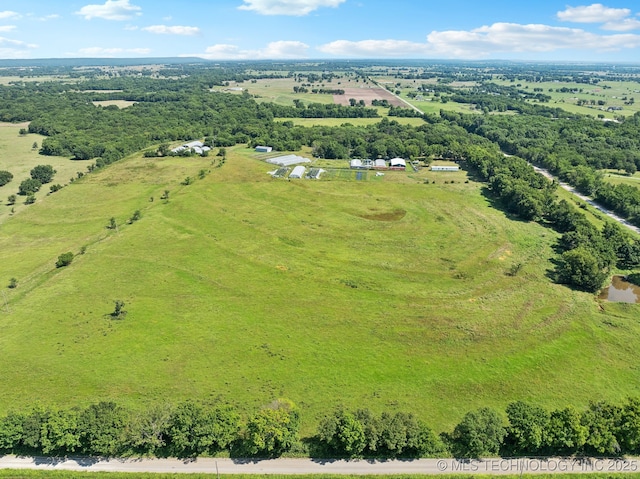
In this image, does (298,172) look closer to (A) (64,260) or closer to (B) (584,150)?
(A) (64,260)

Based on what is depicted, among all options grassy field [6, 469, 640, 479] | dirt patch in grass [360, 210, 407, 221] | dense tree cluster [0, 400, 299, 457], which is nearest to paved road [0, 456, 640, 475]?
grassy field [6, 469, 640, 479]

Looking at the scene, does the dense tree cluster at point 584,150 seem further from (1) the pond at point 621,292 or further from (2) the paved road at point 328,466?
(2) the paved road at point 328,466

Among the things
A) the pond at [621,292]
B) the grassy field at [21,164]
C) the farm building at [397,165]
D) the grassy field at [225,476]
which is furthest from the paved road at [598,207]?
the grassy field at [21,164]

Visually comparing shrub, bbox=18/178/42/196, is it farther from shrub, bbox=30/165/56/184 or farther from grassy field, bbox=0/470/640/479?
grassy field, bbox=0/470/640/479

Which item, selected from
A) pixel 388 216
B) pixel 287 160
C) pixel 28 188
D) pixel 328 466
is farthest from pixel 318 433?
pixel 287 160

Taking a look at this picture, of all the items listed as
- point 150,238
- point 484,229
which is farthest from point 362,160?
point 150,238

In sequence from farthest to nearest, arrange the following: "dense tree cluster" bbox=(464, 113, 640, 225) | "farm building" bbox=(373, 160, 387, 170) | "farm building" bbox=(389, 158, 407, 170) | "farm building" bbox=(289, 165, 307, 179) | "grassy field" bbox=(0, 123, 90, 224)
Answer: "farm building" bbox=(373, 160, 387, 170) → "farm building" bbox=(389, 158, 407, 170) → "farm building" bbox=(289, 165, 307, 179) → "grassy field" bbox=(0, 123, 90, 224) → "dense tree cluster" bbox=(464, 113, 640, 225)
